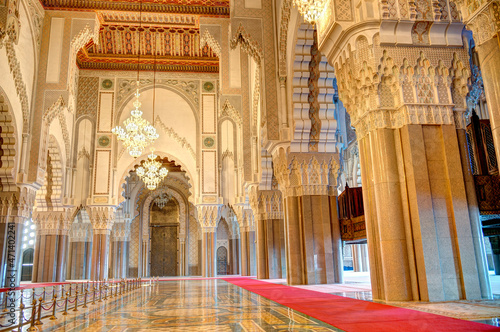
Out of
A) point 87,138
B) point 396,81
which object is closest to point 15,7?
point 396,81

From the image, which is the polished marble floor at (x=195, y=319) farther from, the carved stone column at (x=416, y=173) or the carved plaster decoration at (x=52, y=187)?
Result: the carved plaster decoration at (x=52, y=187)

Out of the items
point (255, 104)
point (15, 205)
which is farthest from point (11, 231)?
point (255, 104)

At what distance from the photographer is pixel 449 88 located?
4891 millimetres

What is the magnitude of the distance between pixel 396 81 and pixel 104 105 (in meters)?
14.1

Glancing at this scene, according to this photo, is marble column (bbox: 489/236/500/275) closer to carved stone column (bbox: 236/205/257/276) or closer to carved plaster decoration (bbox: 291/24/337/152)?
carved plaster decoration (bbox: 291/24/337/152)

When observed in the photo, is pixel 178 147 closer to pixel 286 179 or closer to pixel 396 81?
pixel 286 179

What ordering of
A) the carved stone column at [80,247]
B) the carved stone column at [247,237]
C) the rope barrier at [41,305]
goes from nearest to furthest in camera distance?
1. the rope barrier at [41,305]
2. the carved stone column at [247,237]
3. the carved stone column at [80,247]

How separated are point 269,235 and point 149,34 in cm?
931

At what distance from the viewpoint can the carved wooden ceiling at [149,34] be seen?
13.9 meters

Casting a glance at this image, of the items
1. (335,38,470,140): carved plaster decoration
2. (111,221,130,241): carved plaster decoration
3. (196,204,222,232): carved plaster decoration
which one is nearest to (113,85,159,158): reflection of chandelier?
(196,204,222,232): carved plaster decoration

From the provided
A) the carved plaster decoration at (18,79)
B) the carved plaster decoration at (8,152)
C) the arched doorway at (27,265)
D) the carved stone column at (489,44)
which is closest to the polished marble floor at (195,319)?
the carved stone column at (489,44)

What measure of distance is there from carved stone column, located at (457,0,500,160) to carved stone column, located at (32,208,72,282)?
1521cm

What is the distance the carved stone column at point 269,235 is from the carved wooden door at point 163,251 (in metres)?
10.3

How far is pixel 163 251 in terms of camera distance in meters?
21.5
